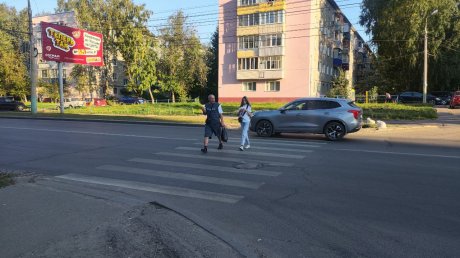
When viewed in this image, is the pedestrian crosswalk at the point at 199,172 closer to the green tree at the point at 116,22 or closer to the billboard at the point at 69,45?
the billboard at the point at 69,45

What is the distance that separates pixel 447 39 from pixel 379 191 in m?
50.6

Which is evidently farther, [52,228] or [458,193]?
[458,193]

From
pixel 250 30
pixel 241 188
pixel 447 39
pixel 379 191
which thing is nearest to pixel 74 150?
pixel 241 188

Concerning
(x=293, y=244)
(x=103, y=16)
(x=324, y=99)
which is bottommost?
(x=293, y=244)

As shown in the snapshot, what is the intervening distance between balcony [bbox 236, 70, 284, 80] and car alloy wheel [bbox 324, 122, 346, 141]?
3779 cm

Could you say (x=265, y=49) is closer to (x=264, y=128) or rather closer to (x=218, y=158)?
(x=264, y=128)

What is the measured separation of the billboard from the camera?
2867cm

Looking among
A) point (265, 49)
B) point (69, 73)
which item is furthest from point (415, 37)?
point (69, 73)

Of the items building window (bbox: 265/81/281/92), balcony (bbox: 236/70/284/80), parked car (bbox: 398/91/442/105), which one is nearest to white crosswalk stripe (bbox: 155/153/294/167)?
parked car (bbox: 398/91/442/105)

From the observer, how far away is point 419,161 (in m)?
9.62

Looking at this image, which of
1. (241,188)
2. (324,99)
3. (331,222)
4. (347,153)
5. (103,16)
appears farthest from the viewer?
(103,16)

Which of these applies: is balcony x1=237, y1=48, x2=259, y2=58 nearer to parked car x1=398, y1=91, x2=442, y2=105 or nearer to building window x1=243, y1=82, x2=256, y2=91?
building window x1=243, y1=82, x2=256, y2=91

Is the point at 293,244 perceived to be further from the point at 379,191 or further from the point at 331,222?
the point at 379,191

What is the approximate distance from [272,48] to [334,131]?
3870 cm
